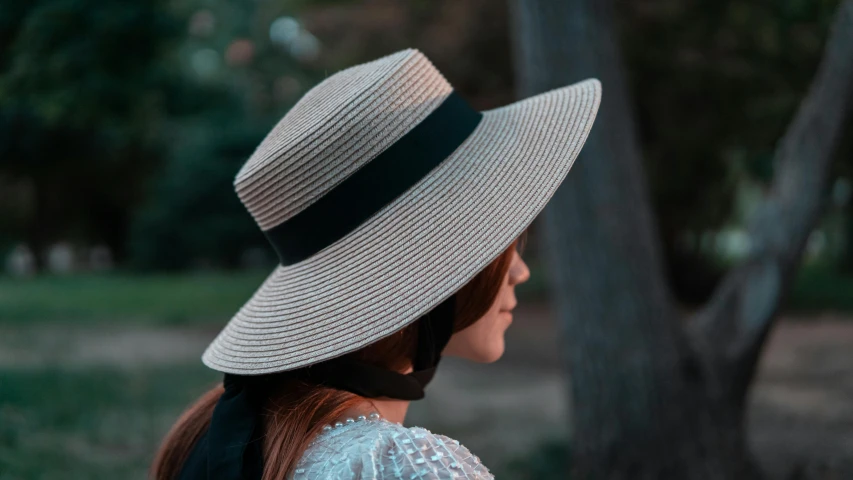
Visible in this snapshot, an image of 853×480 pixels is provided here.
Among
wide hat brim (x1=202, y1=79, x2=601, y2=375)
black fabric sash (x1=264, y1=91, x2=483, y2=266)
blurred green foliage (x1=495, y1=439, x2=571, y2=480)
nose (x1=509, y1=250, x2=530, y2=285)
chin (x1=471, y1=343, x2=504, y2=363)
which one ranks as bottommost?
blurred green foliage (x1=495, y1=439, x2=571, y2=480)

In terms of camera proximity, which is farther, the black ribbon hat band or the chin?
the chin

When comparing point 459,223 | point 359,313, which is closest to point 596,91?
point 459,223

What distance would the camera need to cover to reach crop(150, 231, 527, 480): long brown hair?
1363 mm

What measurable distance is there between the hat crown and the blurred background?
6.49 feet

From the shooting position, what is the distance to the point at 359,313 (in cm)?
145

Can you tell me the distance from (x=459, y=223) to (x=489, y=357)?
40 cm

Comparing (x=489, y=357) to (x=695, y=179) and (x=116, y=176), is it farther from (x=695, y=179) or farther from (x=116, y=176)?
(x=116, y=176)

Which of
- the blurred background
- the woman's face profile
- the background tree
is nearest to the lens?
the woman's face profile

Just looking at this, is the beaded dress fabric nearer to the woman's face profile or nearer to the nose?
the woman's face profile

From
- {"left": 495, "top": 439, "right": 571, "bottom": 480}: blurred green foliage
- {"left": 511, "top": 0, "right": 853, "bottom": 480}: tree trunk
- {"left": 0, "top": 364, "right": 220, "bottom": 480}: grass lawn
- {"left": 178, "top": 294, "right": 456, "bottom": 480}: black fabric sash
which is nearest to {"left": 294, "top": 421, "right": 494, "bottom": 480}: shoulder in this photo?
{"left": 178, "top": 294, "right": 456, "bottom": 480}: black fabric sash

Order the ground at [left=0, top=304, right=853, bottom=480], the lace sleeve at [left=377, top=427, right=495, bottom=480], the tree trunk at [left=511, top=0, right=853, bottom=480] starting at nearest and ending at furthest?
1. the lace sleeve at [left=377, top=427, right=495, bottom=480]
2. the tree trunk at [left=511, top=0, right=853, bottom=480]
3. the ground at [left=0, top=304, right=853, bottom=480]

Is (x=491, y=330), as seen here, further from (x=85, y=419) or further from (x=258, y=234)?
(x=258, y=234)

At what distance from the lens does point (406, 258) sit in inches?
58.6

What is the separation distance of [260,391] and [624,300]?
2.66 metres
